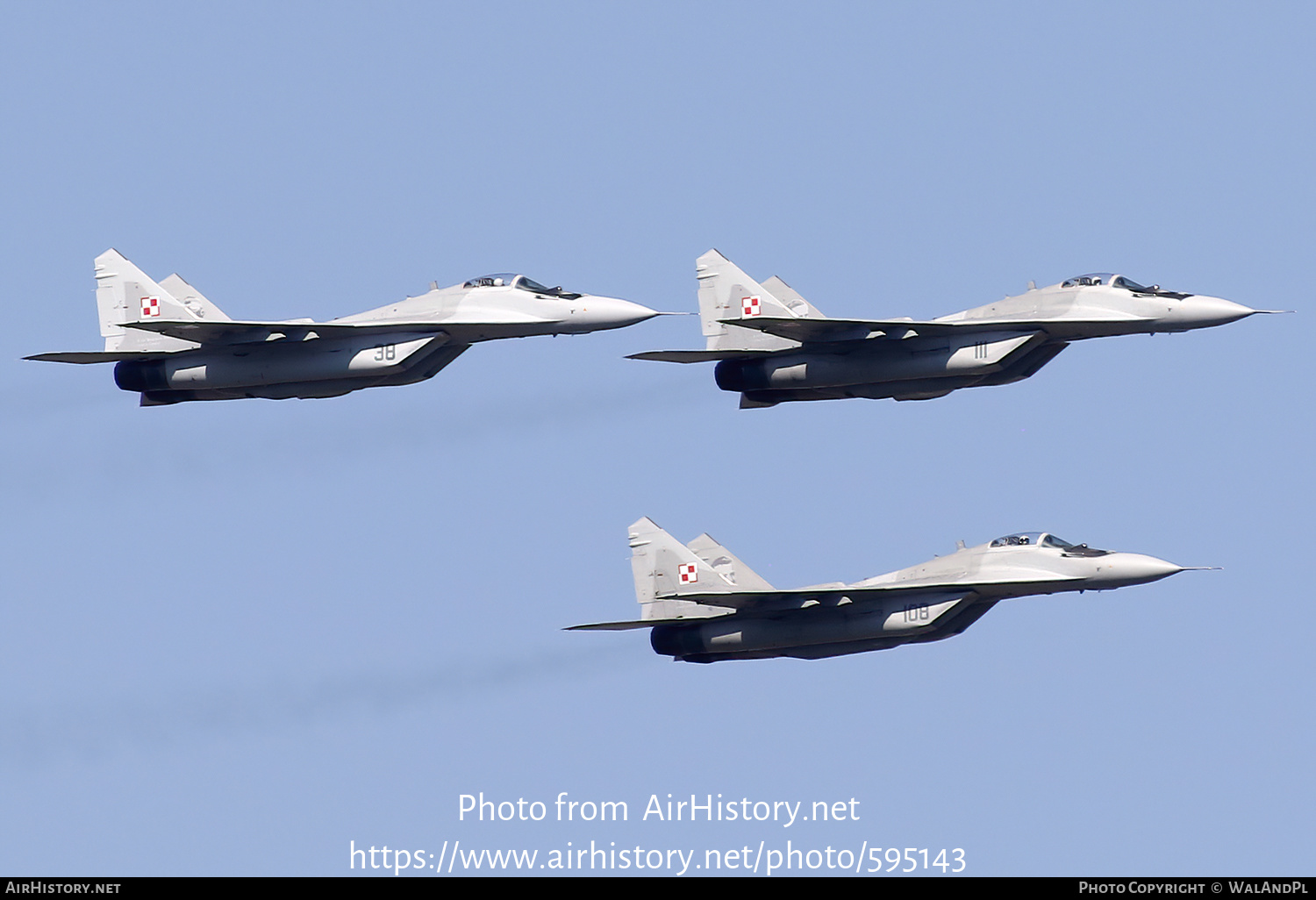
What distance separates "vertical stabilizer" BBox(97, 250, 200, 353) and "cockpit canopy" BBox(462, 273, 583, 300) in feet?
24.8

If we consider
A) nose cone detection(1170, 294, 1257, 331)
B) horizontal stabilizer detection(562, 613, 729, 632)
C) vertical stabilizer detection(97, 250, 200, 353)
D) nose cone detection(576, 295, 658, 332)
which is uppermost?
vertical stabilizer detection(97, 250, 200, 353)

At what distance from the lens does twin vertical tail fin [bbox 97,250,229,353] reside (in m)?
65.6

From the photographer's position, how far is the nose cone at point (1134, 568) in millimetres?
59156

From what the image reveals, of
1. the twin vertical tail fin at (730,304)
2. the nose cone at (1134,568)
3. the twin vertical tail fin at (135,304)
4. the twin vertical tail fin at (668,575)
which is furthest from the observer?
the twin vertical tail fin at (730,304)

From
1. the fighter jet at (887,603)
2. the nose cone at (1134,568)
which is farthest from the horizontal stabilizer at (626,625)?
the nose cone at (1134,568)

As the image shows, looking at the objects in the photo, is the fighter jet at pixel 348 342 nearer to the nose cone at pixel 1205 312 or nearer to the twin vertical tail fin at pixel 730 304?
the twin vertical tail fin at pixel 730 304

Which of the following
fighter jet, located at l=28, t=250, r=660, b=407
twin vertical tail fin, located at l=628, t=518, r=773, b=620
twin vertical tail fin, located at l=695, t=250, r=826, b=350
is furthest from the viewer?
twin vertical tail fin, located at l=695, t=250, r=826, b=350

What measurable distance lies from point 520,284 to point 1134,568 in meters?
16.0

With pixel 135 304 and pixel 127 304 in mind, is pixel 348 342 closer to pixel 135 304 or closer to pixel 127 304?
pixel 135 304

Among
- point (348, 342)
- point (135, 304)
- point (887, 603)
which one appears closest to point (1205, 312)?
point (887, 603)

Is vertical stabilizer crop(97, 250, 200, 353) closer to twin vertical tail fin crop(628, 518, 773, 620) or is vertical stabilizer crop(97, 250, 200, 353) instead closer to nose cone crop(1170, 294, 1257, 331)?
twin vertical tail fin crop(628, 518, 773, 620)

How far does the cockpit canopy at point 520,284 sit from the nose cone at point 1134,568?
45.9ft

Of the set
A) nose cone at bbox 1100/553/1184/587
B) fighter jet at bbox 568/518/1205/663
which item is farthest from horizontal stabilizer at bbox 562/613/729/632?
nose cone at bbox 1100/553/1184/587

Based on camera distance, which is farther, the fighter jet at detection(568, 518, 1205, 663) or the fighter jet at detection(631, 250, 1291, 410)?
the fighter jet at detection(631, 250, 1291, 410)
